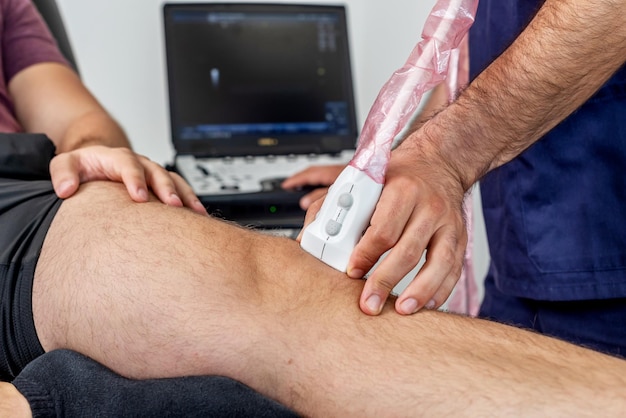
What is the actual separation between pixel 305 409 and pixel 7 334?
1.11 feet

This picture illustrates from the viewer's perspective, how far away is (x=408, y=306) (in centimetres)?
73

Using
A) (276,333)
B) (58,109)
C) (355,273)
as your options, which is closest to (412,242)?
(355,273)

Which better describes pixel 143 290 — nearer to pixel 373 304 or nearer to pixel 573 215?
pixel 373 304

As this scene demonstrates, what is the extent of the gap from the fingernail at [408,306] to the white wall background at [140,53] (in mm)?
1760

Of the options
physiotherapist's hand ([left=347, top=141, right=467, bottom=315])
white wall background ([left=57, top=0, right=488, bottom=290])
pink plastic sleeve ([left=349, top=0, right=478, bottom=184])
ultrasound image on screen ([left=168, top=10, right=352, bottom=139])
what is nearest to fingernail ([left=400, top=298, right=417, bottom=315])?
physiotherapist's hand ([left=347, top=141, right=467, bottom=315])

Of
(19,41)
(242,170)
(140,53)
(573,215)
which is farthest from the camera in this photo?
(140,53)

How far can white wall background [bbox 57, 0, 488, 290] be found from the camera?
2467 millimetres

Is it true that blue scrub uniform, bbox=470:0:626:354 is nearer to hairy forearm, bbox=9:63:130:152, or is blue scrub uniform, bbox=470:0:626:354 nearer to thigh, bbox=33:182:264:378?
thigh, bbox=33:182:264:378

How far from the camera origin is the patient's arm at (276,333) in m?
0.62

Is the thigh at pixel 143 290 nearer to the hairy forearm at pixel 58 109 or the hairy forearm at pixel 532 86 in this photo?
the hairy forearm at pixel 532 86

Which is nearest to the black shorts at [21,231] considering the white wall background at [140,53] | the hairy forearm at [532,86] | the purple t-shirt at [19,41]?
the hairy forearm at [532,86]

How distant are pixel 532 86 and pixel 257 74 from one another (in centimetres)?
122

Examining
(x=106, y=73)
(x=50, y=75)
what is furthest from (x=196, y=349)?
(x=106, y=73)

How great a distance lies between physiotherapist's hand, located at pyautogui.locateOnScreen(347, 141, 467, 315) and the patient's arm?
23mm
